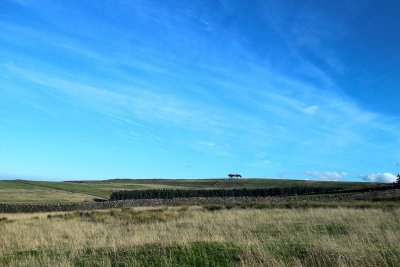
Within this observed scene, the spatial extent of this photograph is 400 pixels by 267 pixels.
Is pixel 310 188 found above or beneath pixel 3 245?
above

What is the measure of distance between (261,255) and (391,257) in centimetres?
249

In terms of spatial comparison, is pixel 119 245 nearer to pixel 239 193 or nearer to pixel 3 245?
pixel 3 245

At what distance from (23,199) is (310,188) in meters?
83.2

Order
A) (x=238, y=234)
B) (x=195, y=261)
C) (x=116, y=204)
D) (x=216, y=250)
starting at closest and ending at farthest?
1. (x=195, y=261)
2. (x=216, y=250)
3. (x=238, y=234)
4. (x=116, y=204)

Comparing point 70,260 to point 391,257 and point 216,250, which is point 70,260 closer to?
point 216,250

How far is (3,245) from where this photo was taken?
14711 millimetres

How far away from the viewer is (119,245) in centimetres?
1248

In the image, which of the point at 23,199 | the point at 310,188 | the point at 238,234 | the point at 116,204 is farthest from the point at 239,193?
the point at 238,234

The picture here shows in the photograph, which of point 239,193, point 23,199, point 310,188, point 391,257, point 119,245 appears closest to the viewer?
point 391,257

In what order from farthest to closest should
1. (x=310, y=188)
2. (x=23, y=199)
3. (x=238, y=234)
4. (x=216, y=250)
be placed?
(x=310, y=188)
(x=23, y=199)
(x=238, y=234)
(x=216, y=250)

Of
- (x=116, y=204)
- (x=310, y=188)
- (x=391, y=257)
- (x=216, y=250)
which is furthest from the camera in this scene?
(x=310, y=188)

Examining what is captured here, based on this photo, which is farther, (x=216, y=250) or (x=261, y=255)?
(x=216, y=250)

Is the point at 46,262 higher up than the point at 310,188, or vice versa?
the point at 310,188

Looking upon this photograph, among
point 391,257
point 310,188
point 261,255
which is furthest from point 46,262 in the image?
point 310,188
